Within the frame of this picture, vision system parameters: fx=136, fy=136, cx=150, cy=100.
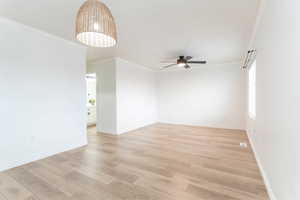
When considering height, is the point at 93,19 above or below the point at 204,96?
above

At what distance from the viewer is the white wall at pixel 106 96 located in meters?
4.43

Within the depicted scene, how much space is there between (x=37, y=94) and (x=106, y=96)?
6.90 feet

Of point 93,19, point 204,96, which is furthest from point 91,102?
point 93,19

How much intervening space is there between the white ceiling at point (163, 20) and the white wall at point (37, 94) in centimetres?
35

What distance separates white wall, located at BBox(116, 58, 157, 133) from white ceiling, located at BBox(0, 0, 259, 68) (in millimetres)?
1401

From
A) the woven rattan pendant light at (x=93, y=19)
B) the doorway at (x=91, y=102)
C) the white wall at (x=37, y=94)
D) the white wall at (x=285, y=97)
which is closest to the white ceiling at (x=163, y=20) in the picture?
the white wall at (x=37, y=94)

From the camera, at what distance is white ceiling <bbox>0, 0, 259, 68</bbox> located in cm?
189

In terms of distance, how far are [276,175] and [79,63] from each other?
4.00 meters

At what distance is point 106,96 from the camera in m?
4.61

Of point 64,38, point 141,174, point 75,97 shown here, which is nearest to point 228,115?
point 141,174

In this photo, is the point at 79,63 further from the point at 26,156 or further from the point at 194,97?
the point at 194,97

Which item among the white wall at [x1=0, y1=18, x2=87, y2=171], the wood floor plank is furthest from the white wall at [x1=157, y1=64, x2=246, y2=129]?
the wood floor plank

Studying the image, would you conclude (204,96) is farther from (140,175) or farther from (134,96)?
(140,175)

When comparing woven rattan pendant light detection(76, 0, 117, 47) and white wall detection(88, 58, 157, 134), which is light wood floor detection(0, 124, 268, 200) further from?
woven rattan pendant light detection(76, 0, 117, 47)
